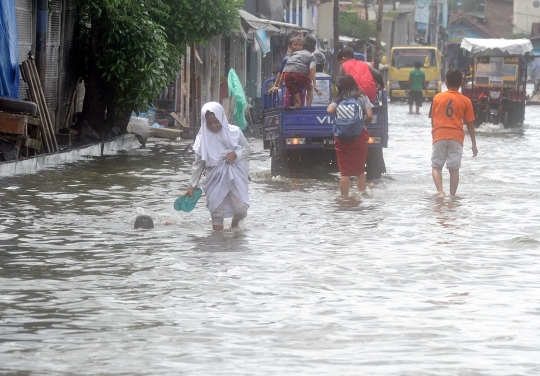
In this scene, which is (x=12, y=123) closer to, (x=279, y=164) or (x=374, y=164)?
(x=279, y=164)

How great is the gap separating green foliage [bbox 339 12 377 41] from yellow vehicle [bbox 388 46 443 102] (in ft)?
16.9

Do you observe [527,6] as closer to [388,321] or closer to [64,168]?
[64,168]

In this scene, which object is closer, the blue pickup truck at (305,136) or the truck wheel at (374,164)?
the blue pickup truck at (305,136)

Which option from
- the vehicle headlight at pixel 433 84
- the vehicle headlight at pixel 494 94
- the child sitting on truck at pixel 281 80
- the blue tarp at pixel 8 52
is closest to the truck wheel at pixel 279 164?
the child sitting on truck at pixel 281 80

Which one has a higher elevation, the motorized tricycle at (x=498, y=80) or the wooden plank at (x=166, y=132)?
the motorized tricycle at (x=498, y=80)

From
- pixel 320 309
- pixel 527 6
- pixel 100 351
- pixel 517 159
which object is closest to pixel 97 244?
pixel 320 309

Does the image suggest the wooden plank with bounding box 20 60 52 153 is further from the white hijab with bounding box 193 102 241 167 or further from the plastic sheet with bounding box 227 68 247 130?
the white hijab with bounding box 193 102 241 167

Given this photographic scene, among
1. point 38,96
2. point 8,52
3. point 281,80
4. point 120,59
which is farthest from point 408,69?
point 8,52

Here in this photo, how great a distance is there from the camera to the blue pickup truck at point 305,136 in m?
16.2

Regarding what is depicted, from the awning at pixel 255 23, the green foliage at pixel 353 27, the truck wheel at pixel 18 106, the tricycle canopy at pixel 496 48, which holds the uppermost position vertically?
the green foliage at pixel 353 27

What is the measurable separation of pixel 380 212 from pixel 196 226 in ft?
7.51

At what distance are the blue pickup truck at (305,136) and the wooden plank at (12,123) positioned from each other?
3433 mm

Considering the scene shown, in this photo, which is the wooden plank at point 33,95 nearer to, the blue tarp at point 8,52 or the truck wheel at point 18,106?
the blue tarp at point 8,52

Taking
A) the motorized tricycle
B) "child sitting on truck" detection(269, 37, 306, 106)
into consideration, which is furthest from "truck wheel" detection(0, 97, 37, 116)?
the motorized tricycle
